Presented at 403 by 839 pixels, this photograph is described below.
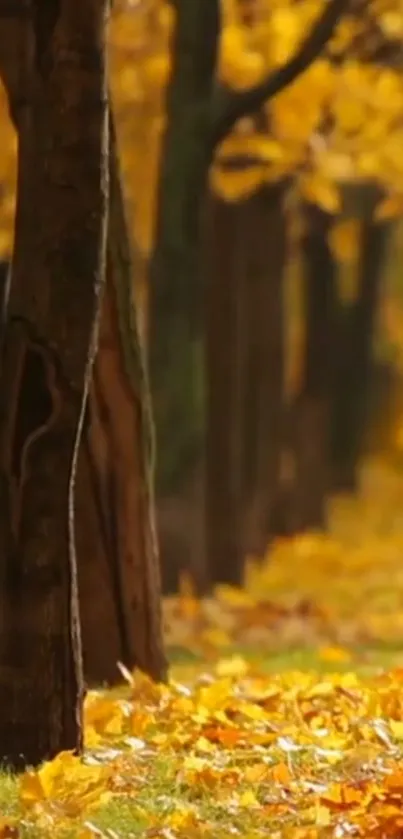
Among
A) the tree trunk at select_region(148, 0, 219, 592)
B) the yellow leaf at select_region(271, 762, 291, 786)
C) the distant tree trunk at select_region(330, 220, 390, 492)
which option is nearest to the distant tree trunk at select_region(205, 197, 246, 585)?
the tree trunk at select_region(148, 0, 219, 592)

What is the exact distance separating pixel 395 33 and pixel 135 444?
6.34 meters

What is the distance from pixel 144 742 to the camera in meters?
9.08

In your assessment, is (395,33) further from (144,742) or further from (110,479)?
(144,742)

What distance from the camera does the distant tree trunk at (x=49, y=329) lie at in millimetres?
8430

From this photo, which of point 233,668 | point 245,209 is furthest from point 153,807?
point 245,209

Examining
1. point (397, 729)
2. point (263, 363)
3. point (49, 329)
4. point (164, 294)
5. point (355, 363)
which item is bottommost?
point (397, 729)

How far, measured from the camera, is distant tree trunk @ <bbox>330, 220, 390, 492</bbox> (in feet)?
96.0

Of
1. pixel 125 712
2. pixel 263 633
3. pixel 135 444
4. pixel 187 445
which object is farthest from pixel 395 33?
pixel 125 712

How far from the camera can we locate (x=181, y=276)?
627 inches

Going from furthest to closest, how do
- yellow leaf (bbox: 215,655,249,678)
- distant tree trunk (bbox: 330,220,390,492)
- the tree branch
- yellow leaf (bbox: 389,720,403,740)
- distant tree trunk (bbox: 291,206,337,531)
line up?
Result: distant tree trunk (bbox: 330,220,390,492) → distant tree trunk (bbox: 291,206,337,531) → the tree branch → yellow leaf (bbox: 215,655,249,678) → yellow leaf (bbox: 389,720,403,740)

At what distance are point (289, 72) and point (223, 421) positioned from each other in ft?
14.8

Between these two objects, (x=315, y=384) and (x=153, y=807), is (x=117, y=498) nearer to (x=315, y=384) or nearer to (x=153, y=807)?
(x=153, y=807)

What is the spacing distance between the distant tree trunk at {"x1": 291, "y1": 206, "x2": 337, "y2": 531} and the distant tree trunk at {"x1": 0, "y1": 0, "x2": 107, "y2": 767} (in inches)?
593

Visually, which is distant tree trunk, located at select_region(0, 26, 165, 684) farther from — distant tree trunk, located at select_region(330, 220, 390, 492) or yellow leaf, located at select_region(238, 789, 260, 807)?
distant tree trunk, located at select_region(330, 220, 390, 492)
